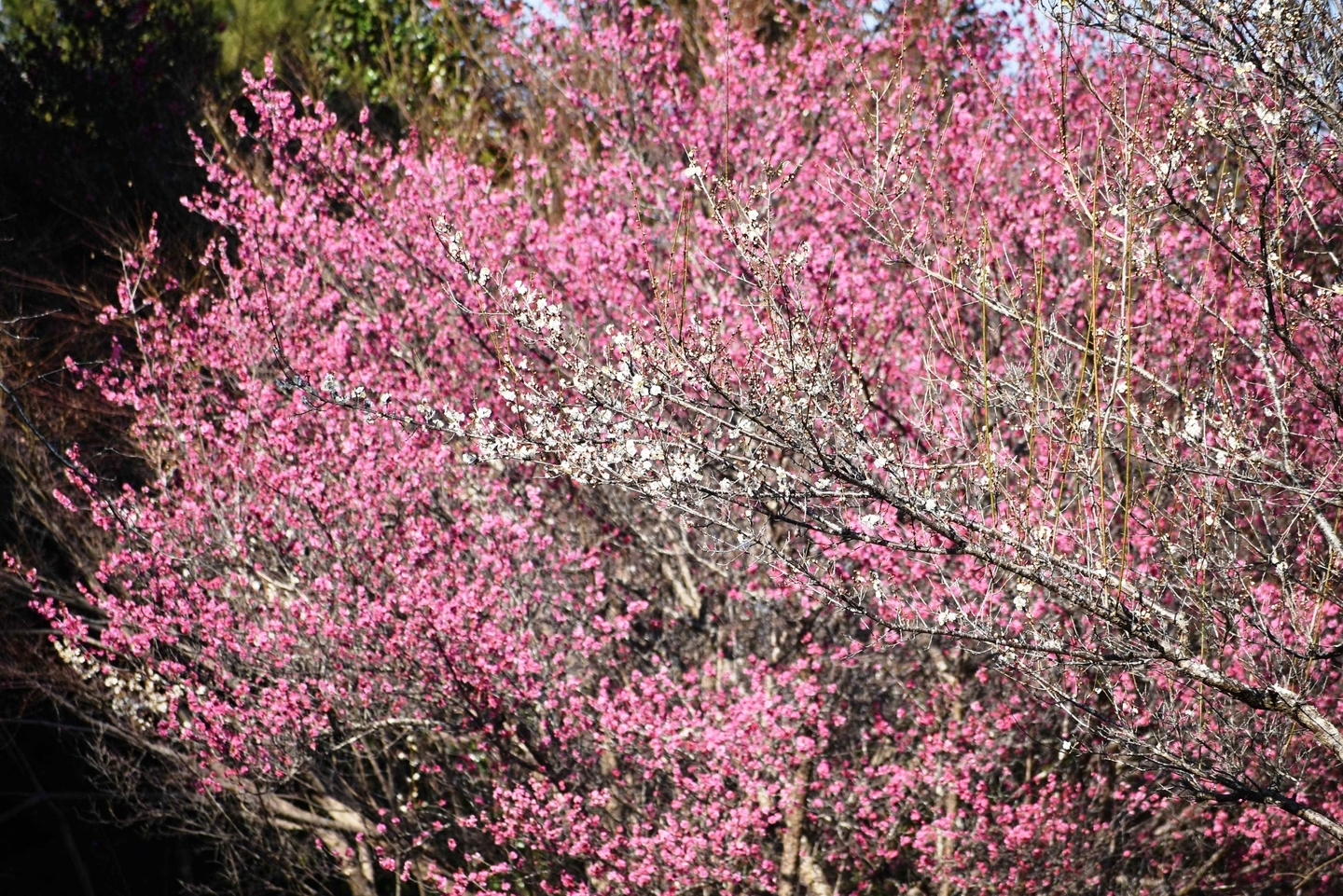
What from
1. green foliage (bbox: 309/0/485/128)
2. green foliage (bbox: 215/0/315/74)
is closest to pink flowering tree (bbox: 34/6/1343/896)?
green foliage (bbox: 309/0/485/128)

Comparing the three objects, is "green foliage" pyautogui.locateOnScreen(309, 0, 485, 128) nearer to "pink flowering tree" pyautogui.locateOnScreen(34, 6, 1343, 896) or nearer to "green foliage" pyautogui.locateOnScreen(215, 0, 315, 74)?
"green foliage" pyautogui.locateOnScreen(215, 0, 315, 74)

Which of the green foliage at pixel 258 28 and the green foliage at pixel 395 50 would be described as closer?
the green foliage at pixel 395 50

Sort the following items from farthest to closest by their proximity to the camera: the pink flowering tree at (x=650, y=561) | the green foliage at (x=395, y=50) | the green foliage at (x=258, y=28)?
the green foliage at (x=258, y=28)
the green foliage at (x=395, y=50)
the pink flowering tree at (x=650, y=561)

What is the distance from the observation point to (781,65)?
10.5 metres

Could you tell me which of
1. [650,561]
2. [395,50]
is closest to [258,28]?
[395,50]

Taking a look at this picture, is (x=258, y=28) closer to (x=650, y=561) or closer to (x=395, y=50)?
(x=395, y=50)

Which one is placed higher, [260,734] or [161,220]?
[161,220]

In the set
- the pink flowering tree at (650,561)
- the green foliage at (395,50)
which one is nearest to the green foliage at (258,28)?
the green foliage at (395,50)

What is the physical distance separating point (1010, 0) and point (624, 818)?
6.51 metres

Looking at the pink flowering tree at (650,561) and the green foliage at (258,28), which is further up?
the green foliage at (258,28)

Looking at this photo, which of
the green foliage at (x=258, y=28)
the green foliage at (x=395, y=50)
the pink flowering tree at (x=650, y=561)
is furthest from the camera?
the green foliage at (x=258, y=28)

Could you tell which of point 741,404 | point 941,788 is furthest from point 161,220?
point 741,404

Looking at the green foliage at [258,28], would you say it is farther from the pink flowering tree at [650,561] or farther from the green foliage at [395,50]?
the pink flowering tree at [650,561]

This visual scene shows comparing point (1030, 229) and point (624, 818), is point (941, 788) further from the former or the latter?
point (1030, 229)
